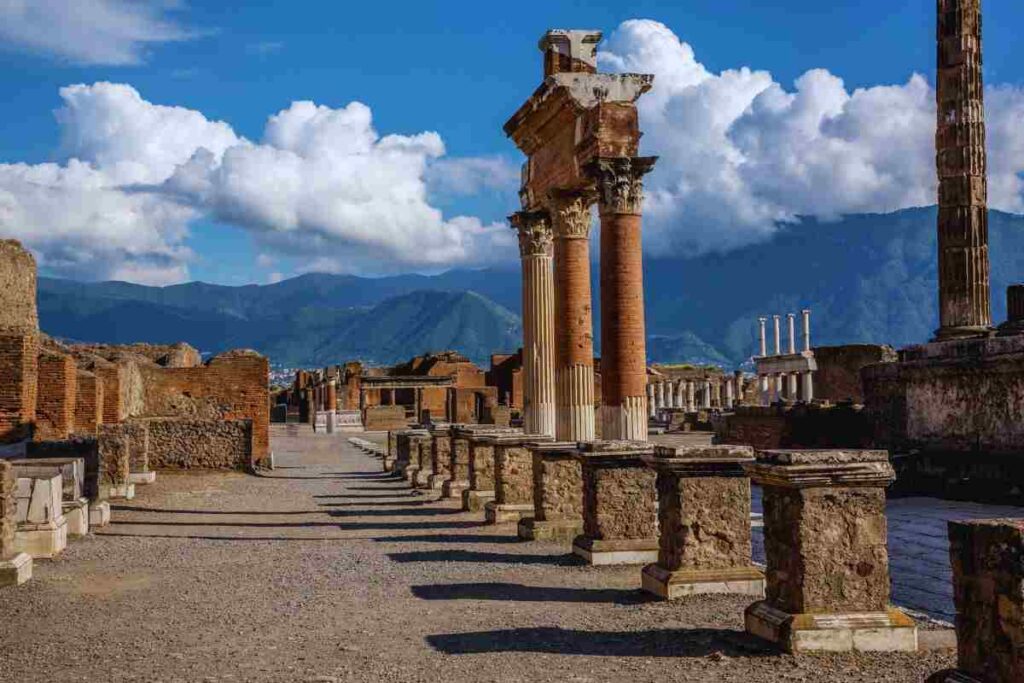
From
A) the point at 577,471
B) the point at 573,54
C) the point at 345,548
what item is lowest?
the point at 345,548

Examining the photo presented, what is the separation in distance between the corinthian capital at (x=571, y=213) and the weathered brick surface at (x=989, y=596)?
1150 centimetres

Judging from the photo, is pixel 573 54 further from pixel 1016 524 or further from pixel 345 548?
pixel 1016 524

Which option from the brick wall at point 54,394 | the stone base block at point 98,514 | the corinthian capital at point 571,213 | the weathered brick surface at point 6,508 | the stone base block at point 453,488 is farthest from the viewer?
the brick wall at point 54,394

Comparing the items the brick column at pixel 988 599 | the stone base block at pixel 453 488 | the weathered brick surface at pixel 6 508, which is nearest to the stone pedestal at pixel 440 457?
the stone base block at pixel 453 488

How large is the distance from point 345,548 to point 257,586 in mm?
2653

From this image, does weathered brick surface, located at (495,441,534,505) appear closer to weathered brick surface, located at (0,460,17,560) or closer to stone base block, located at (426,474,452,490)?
stone base block, located at (426,474,452,490)

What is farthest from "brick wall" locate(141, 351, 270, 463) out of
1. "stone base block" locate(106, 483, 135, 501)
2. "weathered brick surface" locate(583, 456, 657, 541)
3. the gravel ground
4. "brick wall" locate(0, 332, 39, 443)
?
"weathered brick surface" locate(583, 456, 657, 541)

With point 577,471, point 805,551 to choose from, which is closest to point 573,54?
point 577,471

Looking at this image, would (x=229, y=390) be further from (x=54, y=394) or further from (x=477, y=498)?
(x=477, y=498)

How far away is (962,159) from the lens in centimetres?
2112

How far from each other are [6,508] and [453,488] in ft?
29.7

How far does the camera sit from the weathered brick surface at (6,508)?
9.16m

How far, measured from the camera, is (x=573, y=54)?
15.7m

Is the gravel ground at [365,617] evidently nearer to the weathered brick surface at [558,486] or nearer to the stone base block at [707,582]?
the stone base block at [707,582]
